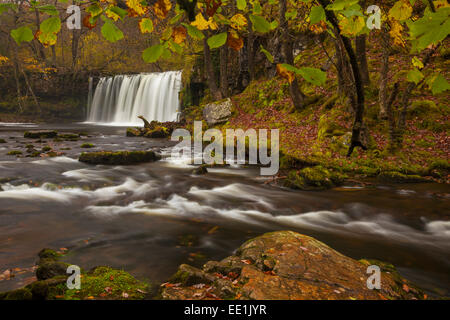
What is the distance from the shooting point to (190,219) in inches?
228

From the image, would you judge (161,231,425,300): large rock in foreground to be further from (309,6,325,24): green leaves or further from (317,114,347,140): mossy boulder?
(317,114,347,140): mossy boulder

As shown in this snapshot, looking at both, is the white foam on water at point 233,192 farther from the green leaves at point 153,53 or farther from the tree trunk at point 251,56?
the tree trunk at point 251,56

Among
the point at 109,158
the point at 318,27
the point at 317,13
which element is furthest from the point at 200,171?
the point at 317,13

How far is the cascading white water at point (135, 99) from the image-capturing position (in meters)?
26.0

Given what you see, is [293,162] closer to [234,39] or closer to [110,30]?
[234,39]

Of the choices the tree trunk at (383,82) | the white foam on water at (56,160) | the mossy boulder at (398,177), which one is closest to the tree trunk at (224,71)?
the white foam on water at (56,160)

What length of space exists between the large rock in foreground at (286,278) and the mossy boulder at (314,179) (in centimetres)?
445

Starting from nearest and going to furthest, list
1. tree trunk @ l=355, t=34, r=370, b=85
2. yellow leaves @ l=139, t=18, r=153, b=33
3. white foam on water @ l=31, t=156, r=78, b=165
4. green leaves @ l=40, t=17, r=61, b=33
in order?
green leaves @ l=40, t=17, r=61, b=33
yellow leaves @ l=139, t=18, r=153, b=33
tree trunk @ l=355, t=34, r=370, b=85
white foam on water @ l=31, t=156, r=78, b=165

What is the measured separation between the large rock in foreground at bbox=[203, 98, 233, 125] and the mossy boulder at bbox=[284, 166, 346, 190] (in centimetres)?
868

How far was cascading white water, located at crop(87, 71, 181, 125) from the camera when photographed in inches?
1025

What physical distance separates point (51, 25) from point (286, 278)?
2.76 meters

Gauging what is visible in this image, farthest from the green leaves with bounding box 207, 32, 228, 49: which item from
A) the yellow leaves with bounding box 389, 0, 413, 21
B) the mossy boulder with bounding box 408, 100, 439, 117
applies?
the mossy boulder with bounding box 408, 100, 439, 117

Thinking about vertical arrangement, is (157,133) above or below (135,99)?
below

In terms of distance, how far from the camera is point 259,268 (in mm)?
2955
